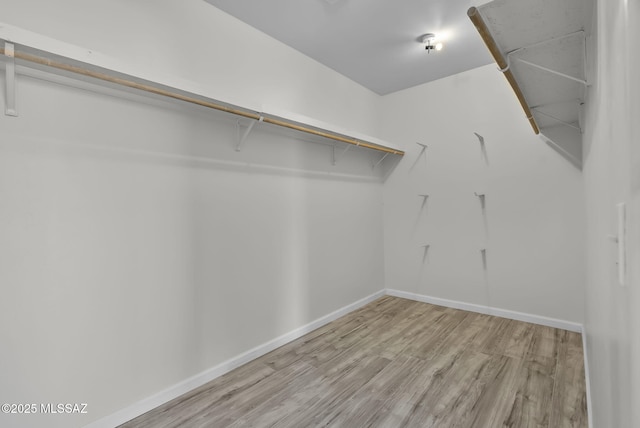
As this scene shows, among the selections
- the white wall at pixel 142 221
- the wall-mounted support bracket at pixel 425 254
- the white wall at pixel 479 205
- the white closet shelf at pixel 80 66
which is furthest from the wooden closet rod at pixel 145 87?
the wall-mounted support bracket at pixel 425 254

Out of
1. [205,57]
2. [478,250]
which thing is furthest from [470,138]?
[205,57]

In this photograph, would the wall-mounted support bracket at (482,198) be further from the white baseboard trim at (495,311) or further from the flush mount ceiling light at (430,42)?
the flush mount ceiling light at (430,42)

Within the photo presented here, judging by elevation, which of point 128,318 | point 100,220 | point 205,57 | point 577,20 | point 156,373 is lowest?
point 156,373

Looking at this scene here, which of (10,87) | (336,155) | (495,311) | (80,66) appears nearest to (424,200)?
(336,155)

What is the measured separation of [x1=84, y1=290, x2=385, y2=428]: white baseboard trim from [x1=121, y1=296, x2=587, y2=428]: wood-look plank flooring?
0.14 ft

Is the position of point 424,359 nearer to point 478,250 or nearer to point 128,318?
point 478,250

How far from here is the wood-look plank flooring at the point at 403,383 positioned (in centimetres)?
180

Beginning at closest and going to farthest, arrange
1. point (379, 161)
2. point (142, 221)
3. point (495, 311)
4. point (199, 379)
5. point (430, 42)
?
point (142, 221) < point (199, 379) < point (430, 42) < point (495, 311) < point (379, 161)

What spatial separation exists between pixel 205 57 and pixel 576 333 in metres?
3.96

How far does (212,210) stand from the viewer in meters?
2.21

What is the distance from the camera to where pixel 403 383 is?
84.2 inches

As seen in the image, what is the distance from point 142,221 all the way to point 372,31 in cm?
230

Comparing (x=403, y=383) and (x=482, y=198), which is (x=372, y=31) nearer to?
(x=482, y=198)

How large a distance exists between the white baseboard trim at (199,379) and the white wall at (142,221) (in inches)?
1.5
